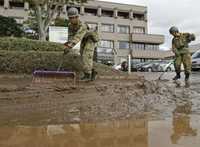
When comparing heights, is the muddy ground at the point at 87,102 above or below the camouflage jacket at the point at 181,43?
below

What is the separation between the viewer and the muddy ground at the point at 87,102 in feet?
17.8

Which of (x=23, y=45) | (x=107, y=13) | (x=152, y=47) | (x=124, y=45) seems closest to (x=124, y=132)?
(x=23, y=45)

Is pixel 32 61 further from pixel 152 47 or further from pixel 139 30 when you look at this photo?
pixel 139 30

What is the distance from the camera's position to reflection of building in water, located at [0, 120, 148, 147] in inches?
151

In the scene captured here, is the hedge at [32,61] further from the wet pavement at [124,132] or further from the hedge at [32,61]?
the wet pavement at [124,132]

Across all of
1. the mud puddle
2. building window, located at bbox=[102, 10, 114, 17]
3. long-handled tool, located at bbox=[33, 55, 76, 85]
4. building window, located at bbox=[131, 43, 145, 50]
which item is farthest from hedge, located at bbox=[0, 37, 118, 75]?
building window, located at bbox=[102, 10, 114, 17]

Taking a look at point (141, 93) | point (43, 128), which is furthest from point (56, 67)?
point (43, 128)

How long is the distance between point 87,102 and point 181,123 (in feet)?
6.78

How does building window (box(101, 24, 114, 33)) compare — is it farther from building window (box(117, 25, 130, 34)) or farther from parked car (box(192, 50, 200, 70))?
parked car (box(192, 50, 200, 70))

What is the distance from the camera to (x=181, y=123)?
16.1ft

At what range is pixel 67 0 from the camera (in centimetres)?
2023

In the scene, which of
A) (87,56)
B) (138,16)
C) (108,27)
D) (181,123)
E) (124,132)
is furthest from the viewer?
(138,16)

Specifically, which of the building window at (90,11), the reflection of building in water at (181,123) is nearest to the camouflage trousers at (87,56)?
the reflection of building in water at (181,123)

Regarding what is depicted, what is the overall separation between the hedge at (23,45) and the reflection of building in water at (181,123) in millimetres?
5548
